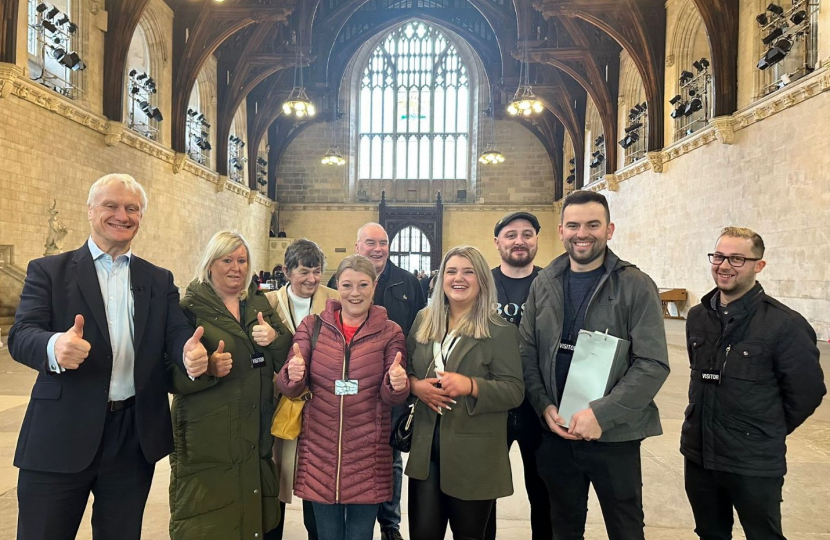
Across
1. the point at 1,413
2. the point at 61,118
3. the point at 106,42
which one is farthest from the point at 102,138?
the point at 1,413

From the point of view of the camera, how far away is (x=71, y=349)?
58.2 inches

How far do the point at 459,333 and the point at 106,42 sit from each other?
12.3m

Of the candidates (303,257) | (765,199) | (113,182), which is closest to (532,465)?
(303,257)

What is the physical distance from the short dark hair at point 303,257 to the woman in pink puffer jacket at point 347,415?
0.70 metres

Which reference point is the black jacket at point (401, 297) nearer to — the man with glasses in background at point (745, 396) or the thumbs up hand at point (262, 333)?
the thumbs up hand at point (262, 333)

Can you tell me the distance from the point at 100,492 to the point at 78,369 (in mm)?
437

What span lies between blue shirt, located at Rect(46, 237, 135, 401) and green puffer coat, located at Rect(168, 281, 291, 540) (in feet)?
0.59

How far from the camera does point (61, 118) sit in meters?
9.59

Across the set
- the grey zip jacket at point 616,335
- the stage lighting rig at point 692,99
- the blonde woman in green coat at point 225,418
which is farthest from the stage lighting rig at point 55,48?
the stage lighting rig at point 692,99

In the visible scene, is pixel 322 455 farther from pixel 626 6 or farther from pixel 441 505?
pixel 626 6

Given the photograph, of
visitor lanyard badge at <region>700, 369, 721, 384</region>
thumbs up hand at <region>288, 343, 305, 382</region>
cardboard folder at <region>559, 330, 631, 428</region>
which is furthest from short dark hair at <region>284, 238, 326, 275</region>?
visitor lanyard badge at <region>700, 369, 721, 384</region>

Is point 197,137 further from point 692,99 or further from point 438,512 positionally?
point 438,512

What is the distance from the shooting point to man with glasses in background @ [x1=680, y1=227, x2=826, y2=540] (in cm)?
193

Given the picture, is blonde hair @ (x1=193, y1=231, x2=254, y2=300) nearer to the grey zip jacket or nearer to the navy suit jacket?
the navy suit jacket
